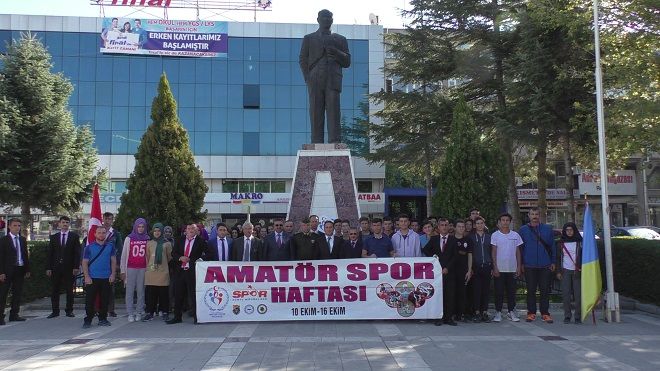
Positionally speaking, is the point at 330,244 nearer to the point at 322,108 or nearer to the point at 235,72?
the point at 322,108

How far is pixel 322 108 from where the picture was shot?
14.7 m

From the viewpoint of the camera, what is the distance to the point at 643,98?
14758 mm

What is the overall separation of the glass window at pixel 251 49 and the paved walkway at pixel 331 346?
3952 centimetres

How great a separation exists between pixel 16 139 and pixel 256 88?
27.8 meters

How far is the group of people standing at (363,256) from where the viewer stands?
32.0 feet

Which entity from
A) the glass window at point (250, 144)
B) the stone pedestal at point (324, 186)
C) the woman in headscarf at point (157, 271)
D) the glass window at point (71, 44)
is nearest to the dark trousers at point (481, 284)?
the stone pedestal at point (324, 186)

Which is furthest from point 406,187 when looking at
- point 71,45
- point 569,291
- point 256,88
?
point 569,291

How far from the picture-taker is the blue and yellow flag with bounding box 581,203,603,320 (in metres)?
9.55

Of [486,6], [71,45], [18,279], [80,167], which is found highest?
[71,45]

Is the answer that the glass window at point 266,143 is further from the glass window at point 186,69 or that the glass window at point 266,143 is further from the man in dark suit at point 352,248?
the man in dark suit at point 352,248

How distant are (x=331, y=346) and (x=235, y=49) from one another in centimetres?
4249

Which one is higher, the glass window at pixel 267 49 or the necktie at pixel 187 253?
the glass window at pixel 267 49

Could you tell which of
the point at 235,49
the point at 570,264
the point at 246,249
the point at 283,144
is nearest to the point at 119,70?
the point at 235,49

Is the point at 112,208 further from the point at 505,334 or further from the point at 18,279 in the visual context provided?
the point at 505,334
